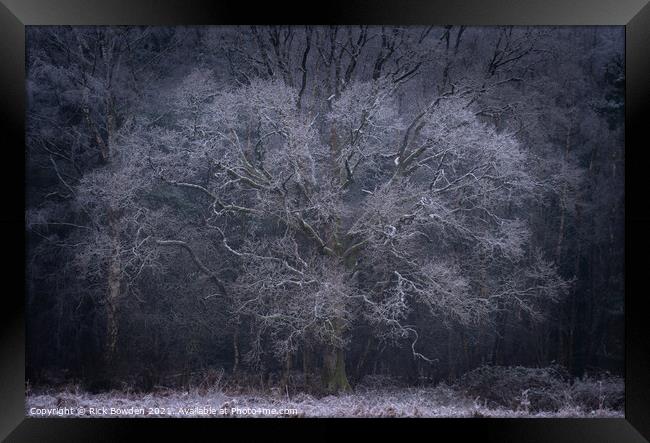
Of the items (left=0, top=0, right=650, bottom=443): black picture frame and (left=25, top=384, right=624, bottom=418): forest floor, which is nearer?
(left=0, top=0, right=650, bottom=443): black picture frame

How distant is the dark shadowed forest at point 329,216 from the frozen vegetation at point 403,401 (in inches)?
0.7

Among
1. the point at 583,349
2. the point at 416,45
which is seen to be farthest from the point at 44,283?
the point at 583,349

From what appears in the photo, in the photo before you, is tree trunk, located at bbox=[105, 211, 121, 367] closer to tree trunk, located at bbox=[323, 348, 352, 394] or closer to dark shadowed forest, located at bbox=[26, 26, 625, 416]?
dark shadowed forest, located at bbox=[26, 26, 625, 416]

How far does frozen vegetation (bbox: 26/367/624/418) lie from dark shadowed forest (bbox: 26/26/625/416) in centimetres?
2

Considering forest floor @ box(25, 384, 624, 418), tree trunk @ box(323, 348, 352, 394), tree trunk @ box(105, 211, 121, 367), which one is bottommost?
forest floor @ box(25, 384, 624, 418)

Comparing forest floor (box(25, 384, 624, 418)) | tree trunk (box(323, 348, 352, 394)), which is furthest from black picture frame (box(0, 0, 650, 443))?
tree trunk (box(323, 348, 352, 394))

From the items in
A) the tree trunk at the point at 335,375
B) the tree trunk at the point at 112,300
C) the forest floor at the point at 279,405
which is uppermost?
the tree trunk at the point at 112,300

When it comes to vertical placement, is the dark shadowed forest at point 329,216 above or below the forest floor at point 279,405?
above

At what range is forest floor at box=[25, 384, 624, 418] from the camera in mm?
4809

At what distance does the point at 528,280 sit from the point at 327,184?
6.19 ft

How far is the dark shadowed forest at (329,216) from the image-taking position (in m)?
4.83
